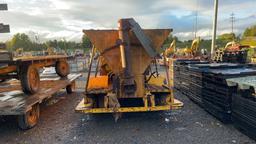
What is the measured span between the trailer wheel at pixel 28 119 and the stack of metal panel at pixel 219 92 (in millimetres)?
4432

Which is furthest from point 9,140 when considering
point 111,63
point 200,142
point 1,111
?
point 200,142

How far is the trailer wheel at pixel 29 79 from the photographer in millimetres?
6229

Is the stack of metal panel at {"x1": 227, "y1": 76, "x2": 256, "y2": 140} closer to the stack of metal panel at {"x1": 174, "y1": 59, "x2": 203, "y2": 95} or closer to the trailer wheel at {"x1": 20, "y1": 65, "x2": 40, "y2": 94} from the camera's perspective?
the stack of metal panel at {"x1": 174, "y1": 59, "x2": 203, "y2": 95}

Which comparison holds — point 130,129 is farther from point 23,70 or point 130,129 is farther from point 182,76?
point 182,76

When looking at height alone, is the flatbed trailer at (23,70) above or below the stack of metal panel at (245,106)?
above

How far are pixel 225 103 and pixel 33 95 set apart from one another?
482 centimetres

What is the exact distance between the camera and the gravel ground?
4926mm

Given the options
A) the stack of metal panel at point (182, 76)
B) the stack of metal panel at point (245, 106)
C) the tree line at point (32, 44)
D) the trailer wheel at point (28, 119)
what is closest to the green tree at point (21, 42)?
the tree line at point (32, 44)

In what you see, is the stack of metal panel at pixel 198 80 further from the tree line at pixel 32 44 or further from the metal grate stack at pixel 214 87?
the tree line at pixel 32 44

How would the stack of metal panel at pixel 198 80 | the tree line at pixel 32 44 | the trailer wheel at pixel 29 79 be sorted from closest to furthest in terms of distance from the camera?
1. the trailer wheel at pixel 29 79
2. the stack of metal panel at pixel 198 80
3. the tree line at pixel 32 44

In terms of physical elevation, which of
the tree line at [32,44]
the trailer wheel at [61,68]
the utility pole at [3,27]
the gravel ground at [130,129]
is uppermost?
the tree line at [32,44]

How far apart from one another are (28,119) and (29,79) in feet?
4.02

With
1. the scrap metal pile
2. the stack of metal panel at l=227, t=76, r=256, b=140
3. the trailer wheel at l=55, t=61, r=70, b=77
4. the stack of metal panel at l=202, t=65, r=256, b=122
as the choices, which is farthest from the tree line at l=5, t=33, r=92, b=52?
the stack of metal panel at l=227, t=76, r=256, b=140

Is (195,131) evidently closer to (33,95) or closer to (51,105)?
(33,95)
